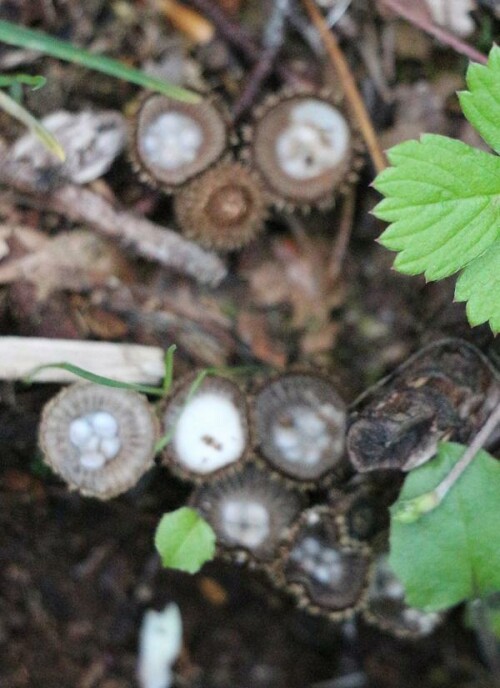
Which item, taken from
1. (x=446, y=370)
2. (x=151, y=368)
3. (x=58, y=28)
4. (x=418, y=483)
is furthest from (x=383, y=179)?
(x=58, y=28)

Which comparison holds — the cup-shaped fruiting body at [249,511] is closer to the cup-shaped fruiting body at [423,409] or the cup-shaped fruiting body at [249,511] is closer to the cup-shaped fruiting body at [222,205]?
the cup-shaped fruiting body at [423,409]

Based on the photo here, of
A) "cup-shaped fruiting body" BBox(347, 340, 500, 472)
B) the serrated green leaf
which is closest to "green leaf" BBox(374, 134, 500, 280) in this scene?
the serrated green leaf

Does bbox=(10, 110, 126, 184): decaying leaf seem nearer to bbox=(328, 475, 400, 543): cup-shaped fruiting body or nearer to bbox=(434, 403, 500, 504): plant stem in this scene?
bbox=(328, 475, 400, 543): cup-shaped fruiting body

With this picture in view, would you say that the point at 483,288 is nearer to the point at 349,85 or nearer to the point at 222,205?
the point at 222,205

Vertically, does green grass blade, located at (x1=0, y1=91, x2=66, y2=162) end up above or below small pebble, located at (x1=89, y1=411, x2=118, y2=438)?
above

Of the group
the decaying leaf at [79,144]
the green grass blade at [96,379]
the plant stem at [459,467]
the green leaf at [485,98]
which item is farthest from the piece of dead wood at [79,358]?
the green leaf at [485,98]

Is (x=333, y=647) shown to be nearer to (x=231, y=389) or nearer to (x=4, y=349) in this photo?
(x=231, y=389)
